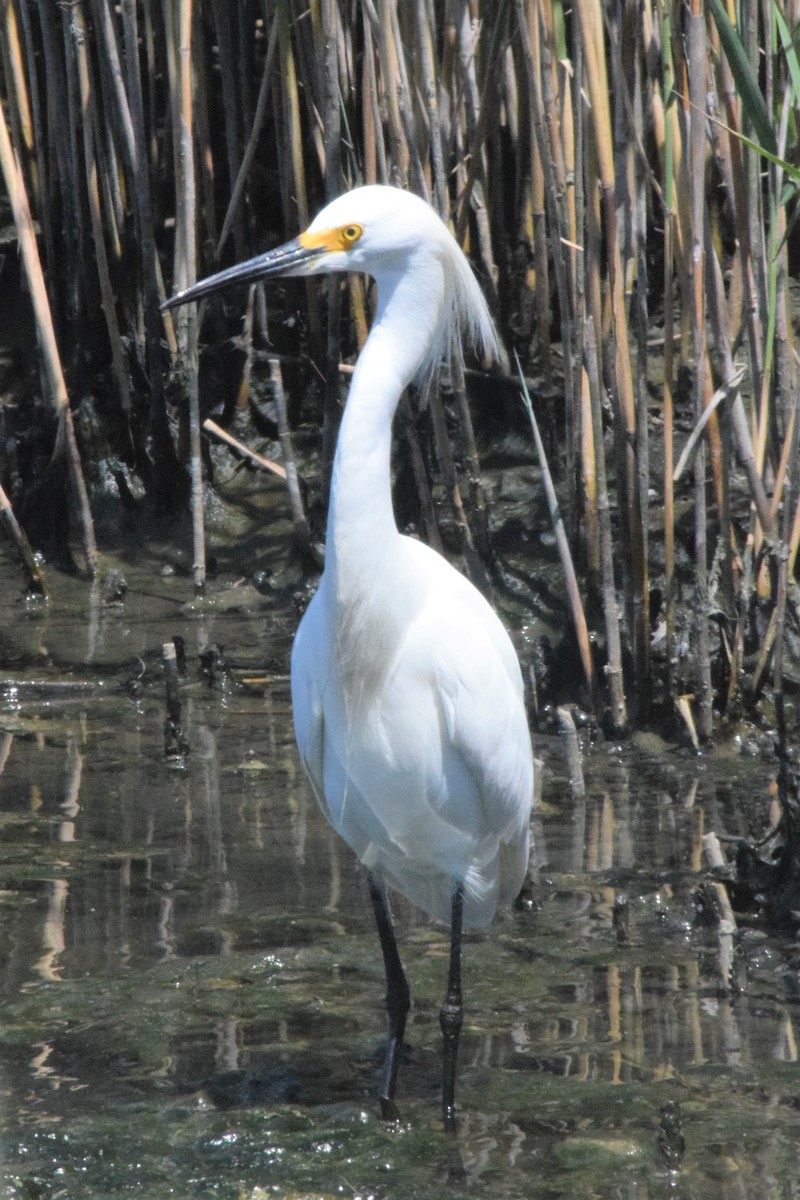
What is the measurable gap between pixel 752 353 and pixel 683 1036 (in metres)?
1.74

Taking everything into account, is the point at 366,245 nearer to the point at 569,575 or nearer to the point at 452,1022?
the point at 452,1022

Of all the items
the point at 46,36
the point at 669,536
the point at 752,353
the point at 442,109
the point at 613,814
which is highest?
the point at 46,36

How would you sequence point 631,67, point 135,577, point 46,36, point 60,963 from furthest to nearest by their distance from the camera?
1. point 135,577
2. point 46,36
3. point 631,67
4. point 60,963

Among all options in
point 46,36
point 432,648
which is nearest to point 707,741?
point 432,648

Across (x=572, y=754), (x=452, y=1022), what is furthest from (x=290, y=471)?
(x=452, y=1022)

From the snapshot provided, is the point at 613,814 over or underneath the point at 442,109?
underneath

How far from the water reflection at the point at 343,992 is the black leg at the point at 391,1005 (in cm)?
5

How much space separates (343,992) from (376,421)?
1373 millimetres

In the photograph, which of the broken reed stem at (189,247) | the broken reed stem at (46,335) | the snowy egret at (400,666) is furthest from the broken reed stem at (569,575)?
the broken reed stem at (46,335)

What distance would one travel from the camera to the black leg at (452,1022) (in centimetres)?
282

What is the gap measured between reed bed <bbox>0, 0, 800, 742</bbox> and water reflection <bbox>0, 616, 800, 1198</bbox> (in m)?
0.59

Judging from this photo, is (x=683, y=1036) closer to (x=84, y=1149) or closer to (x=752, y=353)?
(x=84, y=1149)

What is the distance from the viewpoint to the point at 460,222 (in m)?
4.39

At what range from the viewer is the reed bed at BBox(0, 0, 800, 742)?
3.71 meters
